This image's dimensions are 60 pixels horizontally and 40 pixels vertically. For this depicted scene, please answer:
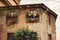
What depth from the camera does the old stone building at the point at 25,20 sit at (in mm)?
21125

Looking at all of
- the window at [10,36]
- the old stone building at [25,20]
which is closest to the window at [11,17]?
the old stone building at [25,20]

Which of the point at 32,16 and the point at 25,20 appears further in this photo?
the point at 25,20

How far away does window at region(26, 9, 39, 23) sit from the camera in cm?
2120

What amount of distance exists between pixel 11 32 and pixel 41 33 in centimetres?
322

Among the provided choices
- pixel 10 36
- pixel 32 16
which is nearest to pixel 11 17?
pixel 10 36

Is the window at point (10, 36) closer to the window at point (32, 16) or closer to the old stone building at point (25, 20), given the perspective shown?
the old stone building at point (25, 20)

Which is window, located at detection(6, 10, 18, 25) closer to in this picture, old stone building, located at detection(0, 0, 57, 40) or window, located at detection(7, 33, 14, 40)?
old stone building, located at detection(0, 0, 57, 40)

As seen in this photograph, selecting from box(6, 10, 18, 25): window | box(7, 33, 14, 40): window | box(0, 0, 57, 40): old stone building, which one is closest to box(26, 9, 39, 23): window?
box(0, 0, 57, 40): old stone building

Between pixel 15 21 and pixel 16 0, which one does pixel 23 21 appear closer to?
pixel 15 21

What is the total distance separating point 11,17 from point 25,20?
1.62 metres

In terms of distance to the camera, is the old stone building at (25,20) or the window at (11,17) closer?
the old stone building at (25,20)

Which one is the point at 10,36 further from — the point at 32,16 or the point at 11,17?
the point at 32,16

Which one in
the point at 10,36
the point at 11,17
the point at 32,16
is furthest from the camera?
the point at 11,17

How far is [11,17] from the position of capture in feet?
71.7
